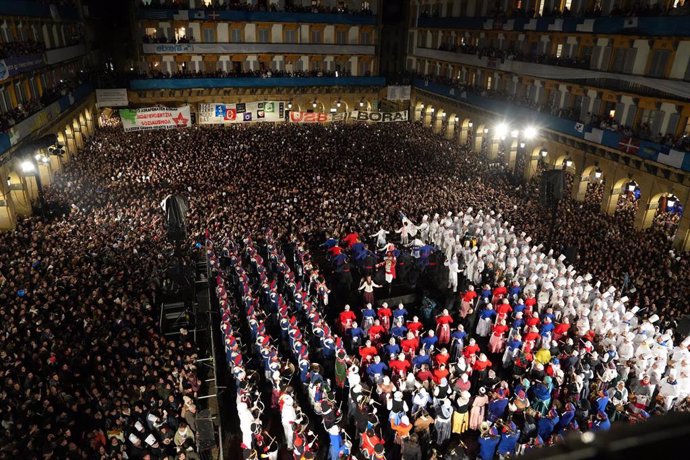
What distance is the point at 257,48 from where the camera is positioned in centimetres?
4306

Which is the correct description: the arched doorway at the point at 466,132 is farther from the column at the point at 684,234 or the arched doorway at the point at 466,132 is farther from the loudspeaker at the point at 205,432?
the loudspeaker at the point at 205,432

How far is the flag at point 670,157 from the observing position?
22047mm

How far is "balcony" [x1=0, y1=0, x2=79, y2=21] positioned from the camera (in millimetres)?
24312

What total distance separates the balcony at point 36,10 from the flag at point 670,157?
32.0m

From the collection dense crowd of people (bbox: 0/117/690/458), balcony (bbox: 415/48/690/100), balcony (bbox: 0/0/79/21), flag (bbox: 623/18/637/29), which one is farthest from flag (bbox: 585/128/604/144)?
balcony (bbox: 0/0/79/21)

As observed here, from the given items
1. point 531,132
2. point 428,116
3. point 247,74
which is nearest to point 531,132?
point 531,132

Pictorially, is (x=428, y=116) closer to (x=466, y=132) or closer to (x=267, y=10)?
(x=466, y=132)

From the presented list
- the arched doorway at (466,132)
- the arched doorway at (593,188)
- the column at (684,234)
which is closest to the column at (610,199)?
the arched doorway at (593,188)

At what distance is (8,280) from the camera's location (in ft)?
50.5

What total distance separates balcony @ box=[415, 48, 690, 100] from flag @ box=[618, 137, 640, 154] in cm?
262

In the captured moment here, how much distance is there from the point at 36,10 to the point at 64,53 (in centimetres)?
481

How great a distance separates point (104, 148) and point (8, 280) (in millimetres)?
17308

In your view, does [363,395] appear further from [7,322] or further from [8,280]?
[8,280]

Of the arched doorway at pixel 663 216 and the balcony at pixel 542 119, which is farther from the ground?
the balcony at pixel 542 119
